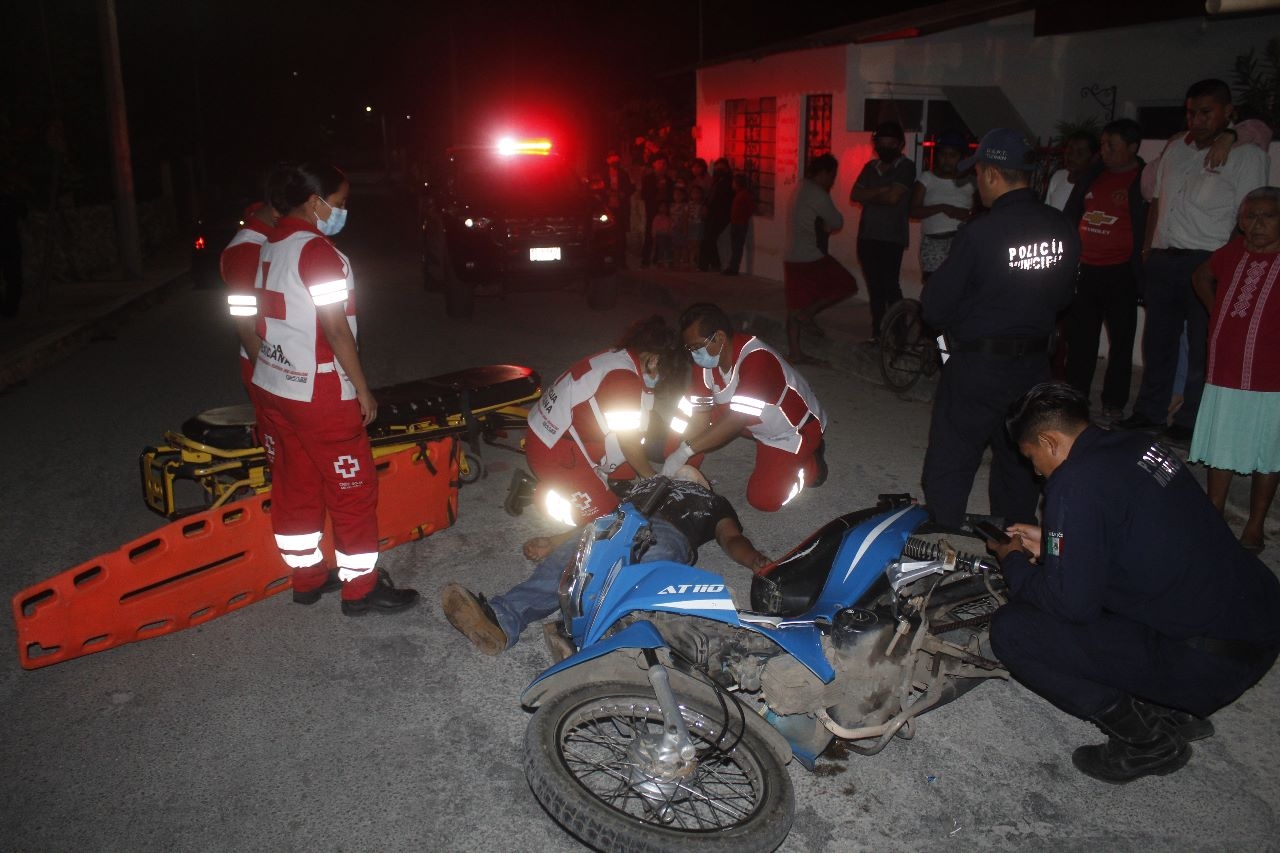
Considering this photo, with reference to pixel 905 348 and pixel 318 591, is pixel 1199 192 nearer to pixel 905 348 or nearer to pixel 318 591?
pixel 905 348

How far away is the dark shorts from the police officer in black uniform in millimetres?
4709

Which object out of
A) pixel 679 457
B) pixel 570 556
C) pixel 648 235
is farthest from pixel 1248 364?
pixel 648 235

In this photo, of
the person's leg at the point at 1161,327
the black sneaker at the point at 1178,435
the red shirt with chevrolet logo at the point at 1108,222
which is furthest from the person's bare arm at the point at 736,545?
the red shirt with chevrolet logo at the point at 1108,222

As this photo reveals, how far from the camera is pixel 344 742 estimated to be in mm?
3652

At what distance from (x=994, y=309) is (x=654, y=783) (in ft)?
8.84

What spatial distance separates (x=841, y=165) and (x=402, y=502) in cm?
953

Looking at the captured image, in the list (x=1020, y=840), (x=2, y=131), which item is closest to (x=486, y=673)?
(x=1020, y=840)

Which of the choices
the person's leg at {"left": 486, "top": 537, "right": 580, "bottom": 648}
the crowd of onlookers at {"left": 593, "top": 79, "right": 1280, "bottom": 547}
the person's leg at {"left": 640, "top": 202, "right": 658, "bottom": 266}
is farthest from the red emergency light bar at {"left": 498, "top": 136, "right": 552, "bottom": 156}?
the person's leg at {"left": 486, "top": 537, "right": 580, "bottom": 648}

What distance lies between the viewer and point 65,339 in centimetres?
1145

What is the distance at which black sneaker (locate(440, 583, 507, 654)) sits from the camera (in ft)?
13.2

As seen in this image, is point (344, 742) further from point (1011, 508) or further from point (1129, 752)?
point (1011, 508)

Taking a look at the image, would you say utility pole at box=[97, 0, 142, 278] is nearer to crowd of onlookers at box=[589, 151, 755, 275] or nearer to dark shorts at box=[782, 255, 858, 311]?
crowd of onlookers at box=[589, 151, 755, 275]

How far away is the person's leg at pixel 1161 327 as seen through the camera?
22.1 ft

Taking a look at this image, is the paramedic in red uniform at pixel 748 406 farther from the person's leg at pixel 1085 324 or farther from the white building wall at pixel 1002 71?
the white building wall at pixel 1002 71
